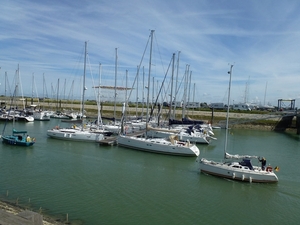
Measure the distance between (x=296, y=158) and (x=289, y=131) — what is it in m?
40.9

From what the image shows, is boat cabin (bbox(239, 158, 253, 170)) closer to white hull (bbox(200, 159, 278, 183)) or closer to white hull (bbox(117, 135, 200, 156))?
white hull (bbox(200, 159, 278, 183))

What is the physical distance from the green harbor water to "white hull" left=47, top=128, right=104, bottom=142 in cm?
761

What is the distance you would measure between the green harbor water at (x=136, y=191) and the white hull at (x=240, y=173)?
567 mm

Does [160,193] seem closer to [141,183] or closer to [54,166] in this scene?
[141,183]

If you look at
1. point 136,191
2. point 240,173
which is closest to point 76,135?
point 136,191

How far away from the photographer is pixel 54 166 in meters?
26.3

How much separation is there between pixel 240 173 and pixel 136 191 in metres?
9.40

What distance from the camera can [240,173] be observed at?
77.5ft

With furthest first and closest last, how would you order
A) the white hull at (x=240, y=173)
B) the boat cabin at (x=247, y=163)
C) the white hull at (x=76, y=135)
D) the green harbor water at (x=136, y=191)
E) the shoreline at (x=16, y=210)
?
the white hull at (x=76, y=135) → the boat cabin at (x=247, y=163) → the white hull at (x=240, y=173) → the green harbor water at (x=136, y=191) → the shoreline at (x=16, y=210)

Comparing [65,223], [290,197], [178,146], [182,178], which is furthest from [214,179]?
[65,223]

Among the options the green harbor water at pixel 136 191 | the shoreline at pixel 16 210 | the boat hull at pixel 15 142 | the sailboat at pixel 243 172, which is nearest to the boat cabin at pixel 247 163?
the sailboat at pixel 243 172

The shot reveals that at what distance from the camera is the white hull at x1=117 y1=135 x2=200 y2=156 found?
3306cm

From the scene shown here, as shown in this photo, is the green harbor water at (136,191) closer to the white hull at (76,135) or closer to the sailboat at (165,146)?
the sailboat at (165,146)

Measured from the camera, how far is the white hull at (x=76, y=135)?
1576 inches
